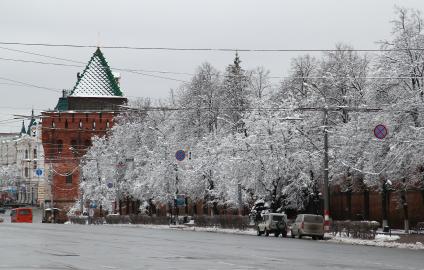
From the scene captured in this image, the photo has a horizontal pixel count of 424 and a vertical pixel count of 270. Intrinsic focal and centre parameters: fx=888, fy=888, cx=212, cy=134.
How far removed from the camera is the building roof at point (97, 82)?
456 feet

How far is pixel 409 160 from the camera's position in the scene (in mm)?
49781

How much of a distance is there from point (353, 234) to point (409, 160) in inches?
207

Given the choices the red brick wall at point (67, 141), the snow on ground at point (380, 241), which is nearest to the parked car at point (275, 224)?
the snow on ground at point (380, 241)

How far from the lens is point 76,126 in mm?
138625

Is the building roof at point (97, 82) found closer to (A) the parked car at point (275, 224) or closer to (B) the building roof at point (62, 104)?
(B) the building roof at point (62, 104)

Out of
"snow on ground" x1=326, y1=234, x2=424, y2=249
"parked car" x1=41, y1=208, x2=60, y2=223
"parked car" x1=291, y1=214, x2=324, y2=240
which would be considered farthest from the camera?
"parked car" x1=41, y1=208, x2=60, y2=223

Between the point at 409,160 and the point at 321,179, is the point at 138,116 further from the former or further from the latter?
the point at 409,160

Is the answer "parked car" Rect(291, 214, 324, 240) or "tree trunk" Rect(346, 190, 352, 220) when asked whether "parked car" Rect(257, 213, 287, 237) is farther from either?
"tree trunk" Rect(346, 190, 352, 220)

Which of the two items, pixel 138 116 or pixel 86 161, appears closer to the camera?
pixel 138 116

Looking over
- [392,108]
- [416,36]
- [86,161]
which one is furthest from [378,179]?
[86,161]

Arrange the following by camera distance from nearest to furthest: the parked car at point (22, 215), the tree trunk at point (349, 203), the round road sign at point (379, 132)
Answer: the round road sign at point (379, 132)
the tree trunk at point (349, 203)
the parked car at point (22, 215)

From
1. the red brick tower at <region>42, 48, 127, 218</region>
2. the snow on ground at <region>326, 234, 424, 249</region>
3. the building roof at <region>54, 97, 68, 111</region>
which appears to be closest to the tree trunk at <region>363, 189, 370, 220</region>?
the snow on ground at <region>326, 234, 424, 249</region>

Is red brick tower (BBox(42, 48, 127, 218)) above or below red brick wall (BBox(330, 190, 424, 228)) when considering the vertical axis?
above

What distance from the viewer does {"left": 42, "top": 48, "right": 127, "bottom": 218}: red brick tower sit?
134750mm
